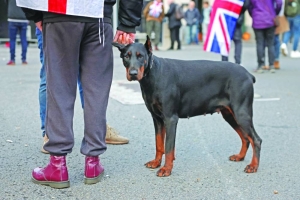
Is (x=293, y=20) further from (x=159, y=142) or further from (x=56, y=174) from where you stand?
(x=56, y=174)

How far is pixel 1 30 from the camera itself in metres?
21.4

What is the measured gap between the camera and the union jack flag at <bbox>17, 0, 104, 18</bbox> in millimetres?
3430

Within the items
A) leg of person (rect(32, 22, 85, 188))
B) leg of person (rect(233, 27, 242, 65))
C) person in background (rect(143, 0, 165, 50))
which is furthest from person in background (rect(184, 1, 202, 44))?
leg of person (rect(32, 22, 85, 188))

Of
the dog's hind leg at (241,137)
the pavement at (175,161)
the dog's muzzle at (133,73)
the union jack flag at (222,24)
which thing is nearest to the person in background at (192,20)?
the union jack flag at (222,24)

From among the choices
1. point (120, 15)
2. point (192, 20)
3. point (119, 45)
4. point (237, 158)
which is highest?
point (120, 15)

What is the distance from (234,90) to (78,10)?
1.53m

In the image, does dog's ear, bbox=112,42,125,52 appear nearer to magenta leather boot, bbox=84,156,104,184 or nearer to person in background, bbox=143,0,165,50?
magenta leather boot, bbox=84,156,104,184

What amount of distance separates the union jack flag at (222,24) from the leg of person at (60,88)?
5.44 m

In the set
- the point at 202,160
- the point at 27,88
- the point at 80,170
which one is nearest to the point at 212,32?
the point at 27,88

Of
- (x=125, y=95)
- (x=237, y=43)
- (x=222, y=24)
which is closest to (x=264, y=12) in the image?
(x=237, y=43)

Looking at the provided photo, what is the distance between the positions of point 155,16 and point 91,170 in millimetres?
15437

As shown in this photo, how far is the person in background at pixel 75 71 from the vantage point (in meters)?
3.54

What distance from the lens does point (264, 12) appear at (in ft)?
36.7

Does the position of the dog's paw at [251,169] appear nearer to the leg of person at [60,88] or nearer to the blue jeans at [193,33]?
the leg of person at [60,88]
